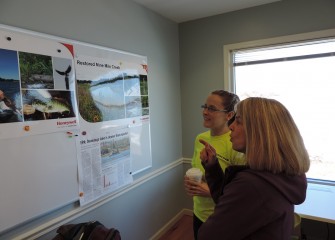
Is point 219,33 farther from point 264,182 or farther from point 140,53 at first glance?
point 264,182

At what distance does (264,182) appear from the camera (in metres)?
0.84

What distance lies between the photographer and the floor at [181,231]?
270 centimetres

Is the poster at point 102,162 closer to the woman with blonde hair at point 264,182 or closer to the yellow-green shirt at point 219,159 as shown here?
the yellow-green shirt at point 219,159

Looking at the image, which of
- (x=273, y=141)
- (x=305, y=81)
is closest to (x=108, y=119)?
(x=273, y=141)

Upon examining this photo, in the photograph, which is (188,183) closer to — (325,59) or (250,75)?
(250,75)

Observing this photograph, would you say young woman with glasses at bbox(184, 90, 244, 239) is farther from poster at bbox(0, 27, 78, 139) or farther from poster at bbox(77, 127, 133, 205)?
poster at bbox(0, 27, 78, 139)

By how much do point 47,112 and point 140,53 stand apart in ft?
3.78

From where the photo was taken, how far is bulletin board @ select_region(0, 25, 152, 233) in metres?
1.34

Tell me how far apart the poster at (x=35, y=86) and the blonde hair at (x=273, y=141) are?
1.20 m

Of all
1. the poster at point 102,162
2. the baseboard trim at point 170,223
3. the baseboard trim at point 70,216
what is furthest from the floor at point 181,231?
the poster at point 102,162

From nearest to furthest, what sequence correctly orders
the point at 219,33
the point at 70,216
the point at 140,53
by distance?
the point at 70,216 < the point at 140,53 < the point at 219,33

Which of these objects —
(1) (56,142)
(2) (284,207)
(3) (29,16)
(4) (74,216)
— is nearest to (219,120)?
(2) (284,207)

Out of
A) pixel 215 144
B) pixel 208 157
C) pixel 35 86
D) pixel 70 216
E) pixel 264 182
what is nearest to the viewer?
pixel 264 182

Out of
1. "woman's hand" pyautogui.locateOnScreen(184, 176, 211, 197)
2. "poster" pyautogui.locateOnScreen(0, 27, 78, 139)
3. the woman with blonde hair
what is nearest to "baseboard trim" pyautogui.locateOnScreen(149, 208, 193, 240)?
"woman's hand" pyautogui.locateOnScreen(184, 176, 211, 197)
